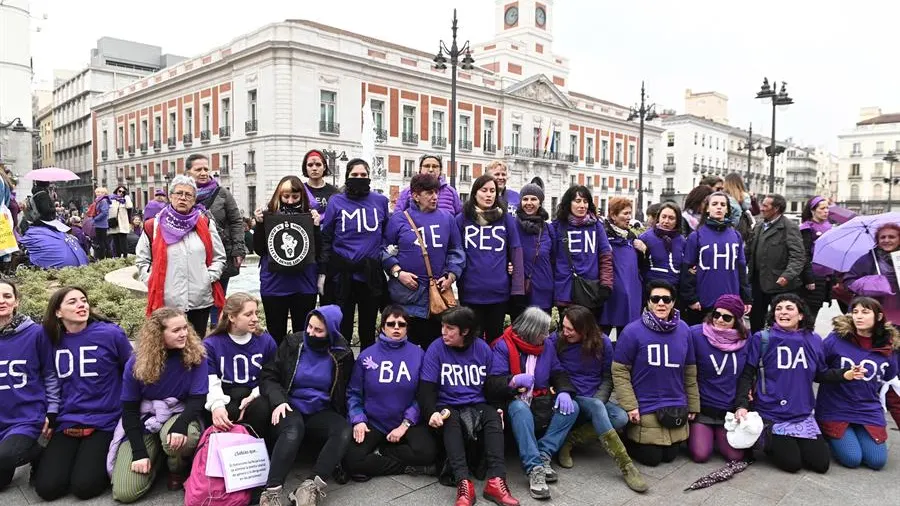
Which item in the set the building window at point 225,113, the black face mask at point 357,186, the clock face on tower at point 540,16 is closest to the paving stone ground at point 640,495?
the black face mask at point 357,186

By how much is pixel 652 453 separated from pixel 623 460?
1.20 ft

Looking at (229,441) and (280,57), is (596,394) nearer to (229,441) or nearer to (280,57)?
A: (229,441)

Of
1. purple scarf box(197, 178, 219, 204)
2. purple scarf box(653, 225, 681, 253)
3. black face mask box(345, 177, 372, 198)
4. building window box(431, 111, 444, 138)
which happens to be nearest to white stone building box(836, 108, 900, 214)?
building window box(431, 111, 444, 138)

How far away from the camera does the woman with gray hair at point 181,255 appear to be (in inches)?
185

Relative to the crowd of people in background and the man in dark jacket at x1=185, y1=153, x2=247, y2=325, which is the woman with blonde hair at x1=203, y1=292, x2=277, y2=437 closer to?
the crowd of people in background

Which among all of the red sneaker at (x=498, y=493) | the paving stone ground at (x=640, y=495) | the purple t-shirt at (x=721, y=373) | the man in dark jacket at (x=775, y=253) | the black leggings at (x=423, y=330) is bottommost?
the paving stone ground at (x=640, y=495)

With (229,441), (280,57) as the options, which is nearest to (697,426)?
(229,441)

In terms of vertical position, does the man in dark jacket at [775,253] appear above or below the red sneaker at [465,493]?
above

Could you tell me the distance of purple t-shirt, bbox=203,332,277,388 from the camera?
4.18 meters

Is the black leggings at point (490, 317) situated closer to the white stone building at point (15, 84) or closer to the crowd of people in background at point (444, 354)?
the crowd of people in background at point (444, 354)

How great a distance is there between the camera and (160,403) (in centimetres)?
390

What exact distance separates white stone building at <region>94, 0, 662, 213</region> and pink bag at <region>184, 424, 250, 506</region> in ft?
92.3

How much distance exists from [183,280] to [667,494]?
373cm

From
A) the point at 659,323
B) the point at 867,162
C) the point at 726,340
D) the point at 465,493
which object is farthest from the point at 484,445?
the point at 867,162
